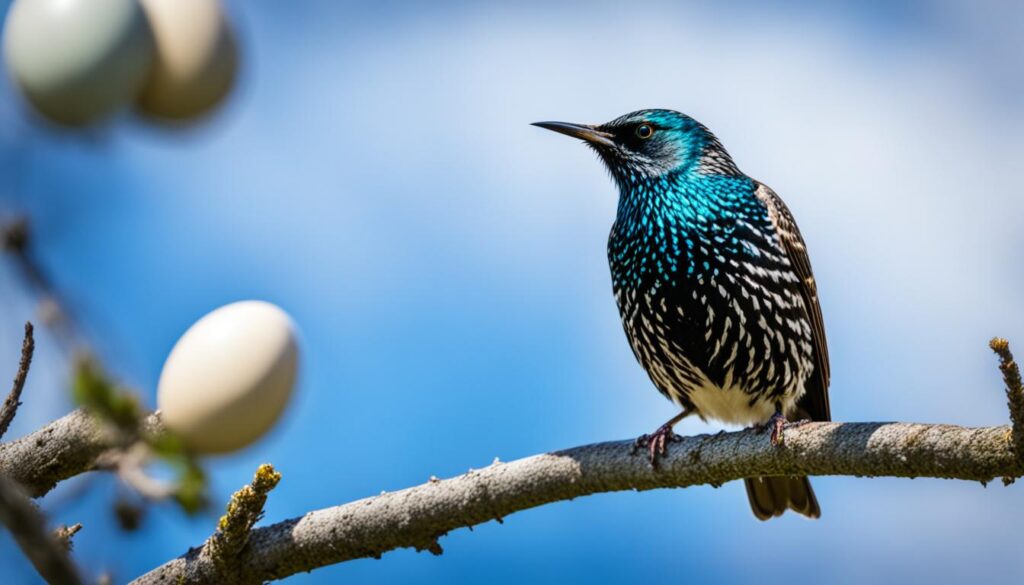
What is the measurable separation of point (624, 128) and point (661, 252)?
3.20 ft

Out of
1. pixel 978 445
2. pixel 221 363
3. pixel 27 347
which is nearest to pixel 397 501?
pixel 27 347

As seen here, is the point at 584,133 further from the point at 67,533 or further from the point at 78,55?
the point at 78,55

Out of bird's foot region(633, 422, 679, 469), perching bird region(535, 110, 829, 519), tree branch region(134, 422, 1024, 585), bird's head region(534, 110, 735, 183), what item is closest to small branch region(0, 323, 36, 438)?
tree branch region(134, 422, 1024, 585)

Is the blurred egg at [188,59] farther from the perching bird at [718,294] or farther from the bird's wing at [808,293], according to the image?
the bird's wing at [808,293]

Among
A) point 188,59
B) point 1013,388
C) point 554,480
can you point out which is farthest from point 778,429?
point 188,59

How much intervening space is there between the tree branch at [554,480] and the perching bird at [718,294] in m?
0.95

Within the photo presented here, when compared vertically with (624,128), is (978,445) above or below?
below

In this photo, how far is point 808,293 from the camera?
225 inches

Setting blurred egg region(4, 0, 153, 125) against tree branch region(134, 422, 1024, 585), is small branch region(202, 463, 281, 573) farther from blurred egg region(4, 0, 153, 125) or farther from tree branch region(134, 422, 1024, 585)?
blurred egg region(4, 0, 153, 125)

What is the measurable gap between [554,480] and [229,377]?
2.40 meters

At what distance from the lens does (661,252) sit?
18.0 feet

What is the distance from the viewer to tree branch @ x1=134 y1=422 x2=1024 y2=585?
364cm

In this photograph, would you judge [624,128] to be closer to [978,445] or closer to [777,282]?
[777,282]

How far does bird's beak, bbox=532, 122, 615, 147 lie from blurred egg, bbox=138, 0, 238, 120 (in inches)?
180
